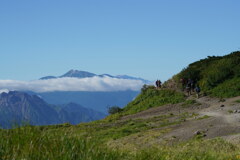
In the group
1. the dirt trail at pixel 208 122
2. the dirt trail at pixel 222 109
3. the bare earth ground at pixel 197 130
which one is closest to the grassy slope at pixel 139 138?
the bare earth ground at pixel 197 130

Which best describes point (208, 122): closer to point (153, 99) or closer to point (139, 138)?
point (139, 138)

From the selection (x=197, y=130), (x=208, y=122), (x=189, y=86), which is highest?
(x=189, y=86)

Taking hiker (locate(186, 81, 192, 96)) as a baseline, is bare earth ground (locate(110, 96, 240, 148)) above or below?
below

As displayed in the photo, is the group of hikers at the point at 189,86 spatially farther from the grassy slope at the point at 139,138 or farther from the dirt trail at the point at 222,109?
the dirt trail at the point at 222,109

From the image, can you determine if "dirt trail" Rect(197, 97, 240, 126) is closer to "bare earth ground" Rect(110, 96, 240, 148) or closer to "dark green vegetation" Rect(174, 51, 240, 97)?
"bare earth ground" Rect(110, 96, 240, 148)

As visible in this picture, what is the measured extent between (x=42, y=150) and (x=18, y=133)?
0.99 m

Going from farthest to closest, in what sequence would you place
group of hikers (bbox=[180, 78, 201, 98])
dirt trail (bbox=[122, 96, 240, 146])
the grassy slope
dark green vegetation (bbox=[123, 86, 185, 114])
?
dark green vegetation (bbox=[123, 86, 185, 114]) < group of hikers (bbox=[180, 78, 201, 98]) < dirt trail (bbox=[122, 96, 240, 146]) < the grassy slope

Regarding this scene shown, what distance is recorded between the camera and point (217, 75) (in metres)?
50.5

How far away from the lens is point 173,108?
4559cm

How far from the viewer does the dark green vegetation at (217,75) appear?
4706 centimetres

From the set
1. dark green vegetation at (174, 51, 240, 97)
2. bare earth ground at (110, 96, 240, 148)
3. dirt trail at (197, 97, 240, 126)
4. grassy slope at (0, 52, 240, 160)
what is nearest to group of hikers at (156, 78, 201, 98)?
dark green vegetation at (174, 51, 240, 97)

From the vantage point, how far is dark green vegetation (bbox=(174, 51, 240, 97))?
47.1 m

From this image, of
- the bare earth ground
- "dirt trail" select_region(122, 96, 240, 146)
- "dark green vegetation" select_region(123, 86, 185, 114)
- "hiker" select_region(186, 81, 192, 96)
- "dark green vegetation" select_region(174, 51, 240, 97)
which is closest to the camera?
the bare earth ground

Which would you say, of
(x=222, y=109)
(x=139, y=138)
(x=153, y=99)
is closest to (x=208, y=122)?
(x=139, y=138)
